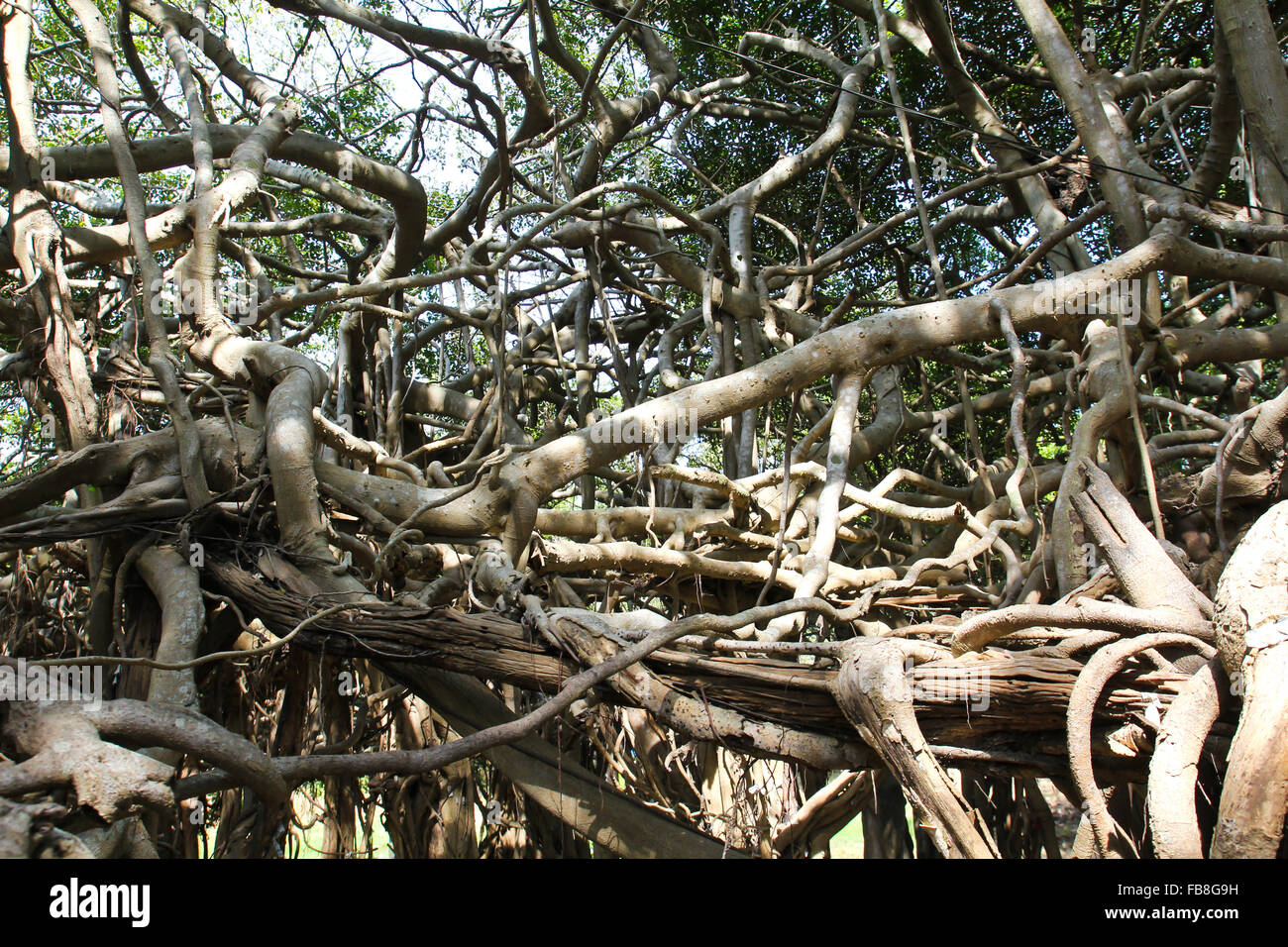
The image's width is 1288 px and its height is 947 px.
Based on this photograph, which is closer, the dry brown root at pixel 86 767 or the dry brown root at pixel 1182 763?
the dry brown root at pixel 86 767

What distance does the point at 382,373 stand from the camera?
514 cm

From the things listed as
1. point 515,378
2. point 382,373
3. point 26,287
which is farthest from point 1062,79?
point 26,287

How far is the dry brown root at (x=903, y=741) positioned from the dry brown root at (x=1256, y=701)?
426 mm

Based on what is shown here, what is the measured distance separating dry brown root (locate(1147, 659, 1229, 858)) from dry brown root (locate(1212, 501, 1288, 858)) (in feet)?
0.14

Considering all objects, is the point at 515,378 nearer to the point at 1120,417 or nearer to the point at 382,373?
the point at 382,373

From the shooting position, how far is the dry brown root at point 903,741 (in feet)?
6.01

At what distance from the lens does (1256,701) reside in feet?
5.31

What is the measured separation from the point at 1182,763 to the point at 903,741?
49 centimetres

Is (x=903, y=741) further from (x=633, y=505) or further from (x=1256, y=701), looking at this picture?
(x=633, y=505)

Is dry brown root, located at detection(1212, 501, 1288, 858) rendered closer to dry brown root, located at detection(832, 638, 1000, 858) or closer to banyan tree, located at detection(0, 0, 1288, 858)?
banyan tree, located at detection(0, 0, 1288, 858)

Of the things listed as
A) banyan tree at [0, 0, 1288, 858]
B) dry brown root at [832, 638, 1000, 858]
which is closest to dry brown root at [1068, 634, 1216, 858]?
banyan tree at [0, 0, 1288, 858]

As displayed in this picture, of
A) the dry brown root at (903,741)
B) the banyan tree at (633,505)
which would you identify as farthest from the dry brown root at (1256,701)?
the dry brown root at (903,741)

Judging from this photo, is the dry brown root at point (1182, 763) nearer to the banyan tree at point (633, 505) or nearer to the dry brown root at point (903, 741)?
the banyan tree at point (633, 505)
